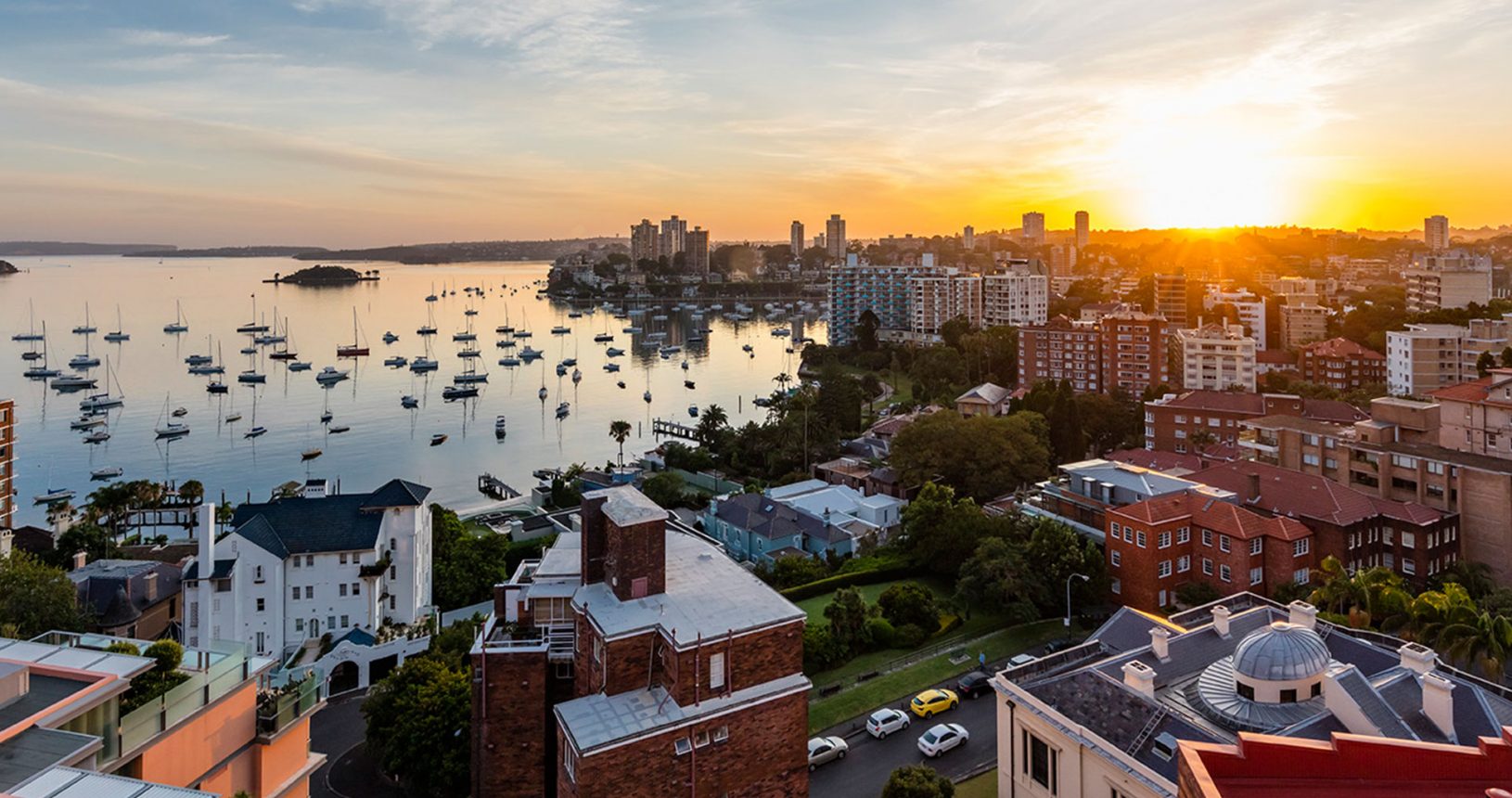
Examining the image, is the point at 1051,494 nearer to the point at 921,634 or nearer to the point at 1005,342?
the point at 921,634

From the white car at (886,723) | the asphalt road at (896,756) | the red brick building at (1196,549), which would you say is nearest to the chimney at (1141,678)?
the asphalt road at (896,756)

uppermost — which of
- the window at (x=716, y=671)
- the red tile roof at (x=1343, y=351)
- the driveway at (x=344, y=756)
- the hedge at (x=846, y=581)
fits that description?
the red tile roof at (x=1343, y=351)

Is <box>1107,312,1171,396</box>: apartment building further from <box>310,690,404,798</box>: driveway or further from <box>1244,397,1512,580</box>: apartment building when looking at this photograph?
<box>310,690,404,798</box>: driveway

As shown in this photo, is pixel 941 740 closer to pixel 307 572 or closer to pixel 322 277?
pixel 307 572

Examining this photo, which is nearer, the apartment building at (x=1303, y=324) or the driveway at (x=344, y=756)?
the driveway at (x=344, y=756)

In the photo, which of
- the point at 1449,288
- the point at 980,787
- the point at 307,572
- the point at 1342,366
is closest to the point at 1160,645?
the point at 980,787

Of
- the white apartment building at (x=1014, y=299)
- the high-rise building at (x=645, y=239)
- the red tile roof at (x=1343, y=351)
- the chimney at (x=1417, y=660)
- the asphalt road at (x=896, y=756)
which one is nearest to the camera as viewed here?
the chimney at (x=1417, y=660)

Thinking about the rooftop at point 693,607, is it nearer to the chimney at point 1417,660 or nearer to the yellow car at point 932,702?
the yellow car at point 932,702
